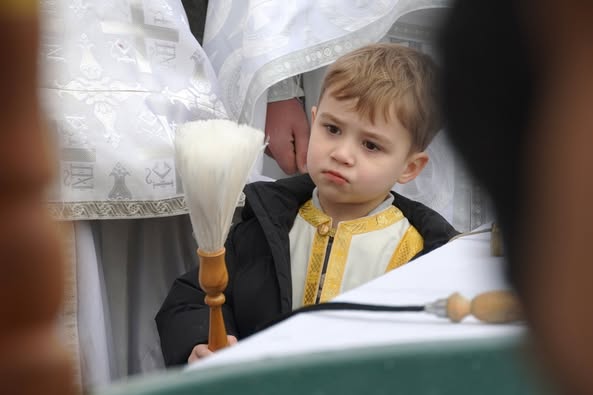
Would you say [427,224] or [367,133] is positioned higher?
[367,133]

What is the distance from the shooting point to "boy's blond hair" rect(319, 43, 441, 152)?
39.2 inches

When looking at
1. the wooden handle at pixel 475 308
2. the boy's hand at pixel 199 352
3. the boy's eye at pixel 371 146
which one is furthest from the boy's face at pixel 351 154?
the wooden handle at pixel 475 308

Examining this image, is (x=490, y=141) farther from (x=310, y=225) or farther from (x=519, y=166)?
(x=310, y=225)

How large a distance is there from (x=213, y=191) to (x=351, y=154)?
0.97ft

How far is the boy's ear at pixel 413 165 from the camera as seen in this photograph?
3.49 ft

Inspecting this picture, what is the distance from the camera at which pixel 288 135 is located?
1.35 meters

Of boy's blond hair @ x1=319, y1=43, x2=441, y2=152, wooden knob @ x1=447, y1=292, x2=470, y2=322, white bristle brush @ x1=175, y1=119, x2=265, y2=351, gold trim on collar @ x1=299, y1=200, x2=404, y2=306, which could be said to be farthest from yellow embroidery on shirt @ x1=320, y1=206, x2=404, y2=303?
wooden knob @ x1=447, y1=292, x2=470, y2=322

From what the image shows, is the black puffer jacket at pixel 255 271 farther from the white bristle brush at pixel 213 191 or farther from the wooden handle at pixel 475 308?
the wooden handle at pixel 475 308

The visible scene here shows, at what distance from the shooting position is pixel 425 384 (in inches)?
12.9

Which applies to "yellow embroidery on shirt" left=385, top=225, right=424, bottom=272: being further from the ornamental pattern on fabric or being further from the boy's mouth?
the ornamental pattern on fabric

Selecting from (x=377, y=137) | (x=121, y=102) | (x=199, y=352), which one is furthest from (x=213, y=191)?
(x=121, y=102)

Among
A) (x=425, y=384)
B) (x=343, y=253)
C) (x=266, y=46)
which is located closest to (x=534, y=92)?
(x=425, y=384)

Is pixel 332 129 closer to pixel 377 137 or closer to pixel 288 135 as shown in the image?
pixel 377 137

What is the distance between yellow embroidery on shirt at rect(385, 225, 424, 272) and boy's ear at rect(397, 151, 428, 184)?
8 cm
